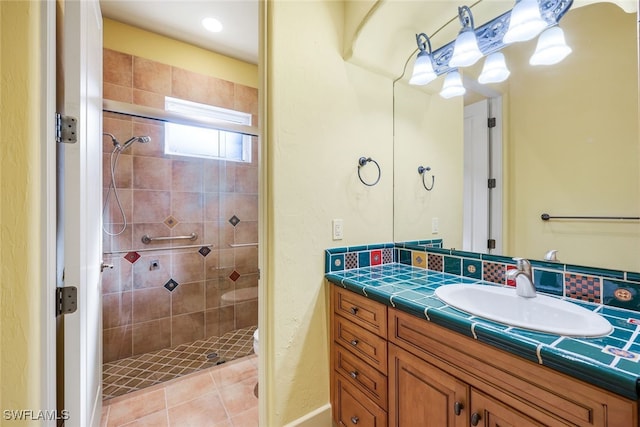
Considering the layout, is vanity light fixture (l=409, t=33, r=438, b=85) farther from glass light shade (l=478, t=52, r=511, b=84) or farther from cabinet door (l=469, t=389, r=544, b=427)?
cabinet door (l=469, t=389, r=544, b=427)

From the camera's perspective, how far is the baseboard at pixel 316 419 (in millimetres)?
1356

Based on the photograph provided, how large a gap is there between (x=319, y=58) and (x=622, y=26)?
3.96 ft

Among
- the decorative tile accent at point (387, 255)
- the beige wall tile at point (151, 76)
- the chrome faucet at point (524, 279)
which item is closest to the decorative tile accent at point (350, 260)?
the decorative tile accent at point (387, 255)

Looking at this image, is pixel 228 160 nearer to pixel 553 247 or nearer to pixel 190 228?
pixel 190 228

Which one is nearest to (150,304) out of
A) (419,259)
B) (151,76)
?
(151,76)

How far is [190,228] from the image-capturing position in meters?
2.45

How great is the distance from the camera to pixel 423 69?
158 cm

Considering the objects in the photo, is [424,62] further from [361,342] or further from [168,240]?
[168,240]

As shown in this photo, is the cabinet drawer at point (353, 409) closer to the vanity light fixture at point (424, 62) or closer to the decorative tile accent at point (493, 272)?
the decorative tile accent at point (493, 272)

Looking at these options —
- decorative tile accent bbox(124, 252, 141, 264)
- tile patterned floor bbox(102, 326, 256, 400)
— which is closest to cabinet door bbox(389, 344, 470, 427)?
tile patterned floor bbox(102, 326, 256, 400)

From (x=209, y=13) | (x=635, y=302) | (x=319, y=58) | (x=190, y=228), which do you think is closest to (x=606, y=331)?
(x=635, y=302)

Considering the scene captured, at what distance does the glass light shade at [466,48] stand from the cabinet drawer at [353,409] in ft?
5.69

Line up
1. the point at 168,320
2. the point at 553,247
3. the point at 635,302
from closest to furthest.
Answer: the point at 635,302 < the point at 553,247 < the point at 168,320
